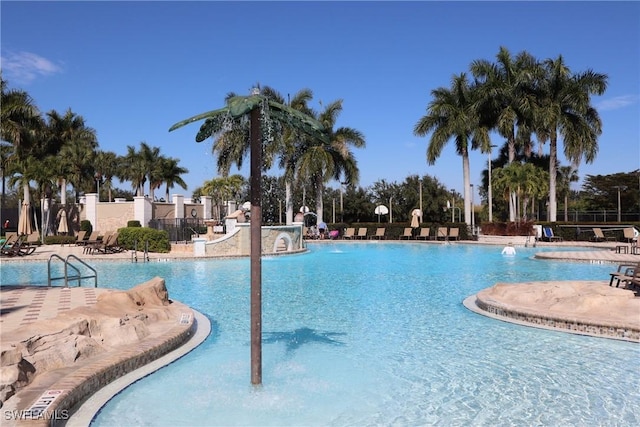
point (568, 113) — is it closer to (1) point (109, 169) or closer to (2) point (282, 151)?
(2) point (282, 151)

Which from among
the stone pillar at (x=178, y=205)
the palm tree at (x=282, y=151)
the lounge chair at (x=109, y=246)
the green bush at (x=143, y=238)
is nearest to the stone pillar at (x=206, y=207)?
the stone pillar at (x=178, y=205)

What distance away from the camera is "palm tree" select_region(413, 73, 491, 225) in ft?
116

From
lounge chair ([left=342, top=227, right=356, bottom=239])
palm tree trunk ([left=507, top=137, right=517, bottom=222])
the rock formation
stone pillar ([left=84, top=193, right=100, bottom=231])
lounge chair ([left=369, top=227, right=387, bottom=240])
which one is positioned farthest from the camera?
palm tree trunk ([left=507, top=137, right=517, bottom=222])

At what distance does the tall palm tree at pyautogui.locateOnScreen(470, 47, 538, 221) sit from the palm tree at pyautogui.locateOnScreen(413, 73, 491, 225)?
3.53 ft

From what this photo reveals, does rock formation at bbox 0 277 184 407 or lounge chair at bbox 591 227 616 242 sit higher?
lounge chair at bbox 591 227 616 242

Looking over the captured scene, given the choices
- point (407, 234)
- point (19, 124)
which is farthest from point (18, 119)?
point (407, 234)

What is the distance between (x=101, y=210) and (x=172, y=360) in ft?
95.5

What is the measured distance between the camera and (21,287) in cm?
1169

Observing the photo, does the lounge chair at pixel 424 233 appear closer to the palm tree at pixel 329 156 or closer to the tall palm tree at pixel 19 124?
the palm tree at pixel 329 156

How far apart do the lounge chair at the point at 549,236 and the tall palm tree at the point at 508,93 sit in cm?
509

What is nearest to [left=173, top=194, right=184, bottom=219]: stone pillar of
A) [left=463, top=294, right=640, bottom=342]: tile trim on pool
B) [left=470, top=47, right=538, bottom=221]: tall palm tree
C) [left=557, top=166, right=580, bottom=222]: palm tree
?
[left=470, top=47, right=538, bottom=221]: tall palm tree

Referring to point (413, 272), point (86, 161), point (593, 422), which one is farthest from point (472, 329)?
point (86, 161)

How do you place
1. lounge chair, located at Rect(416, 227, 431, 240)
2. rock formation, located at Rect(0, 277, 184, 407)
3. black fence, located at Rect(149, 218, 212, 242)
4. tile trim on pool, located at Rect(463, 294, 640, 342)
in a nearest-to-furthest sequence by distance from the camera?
rock formation, located at Rect(0, 277, 184, 407)
tile trim on pool, located at Rect(463, 294, 640, 342)
black fence, located at Rect(149, 218, 212, 242)
lounge chair, located at Rect(416, 227, 431, 240)

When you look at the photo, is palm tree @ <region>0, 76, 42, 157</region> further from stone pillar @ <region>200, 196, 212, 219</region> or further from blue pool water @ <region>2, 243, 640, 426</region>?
blue pool water @ <region>2, 243, 640, 426</region>
